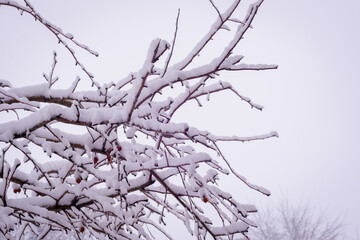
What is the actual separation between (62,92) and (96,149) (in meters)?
0.46

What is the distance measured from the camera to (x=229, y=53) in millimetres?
1147

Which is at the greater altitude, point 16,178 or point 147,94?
point 147,94

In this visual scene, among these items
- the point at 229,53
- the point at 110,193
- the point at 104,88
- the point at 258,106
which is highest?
the point at 104,88

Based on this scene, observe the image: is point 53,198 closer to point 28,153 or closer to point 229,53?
point 28,153

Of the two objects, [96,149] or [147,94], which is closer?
[147,94]

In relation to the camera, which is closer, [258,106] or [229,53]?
[229,53]

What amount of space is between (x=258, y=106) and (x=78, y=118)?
106 cm

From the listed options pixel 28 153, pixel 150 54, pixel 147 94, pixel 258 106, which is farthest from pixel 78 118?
pixel 258 106

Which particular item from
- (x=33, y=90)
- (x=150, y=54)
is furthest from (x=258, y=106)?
(x=33, y=90)

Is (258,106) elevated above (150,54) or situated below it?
above

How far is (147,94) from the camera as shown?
1295 millimetres

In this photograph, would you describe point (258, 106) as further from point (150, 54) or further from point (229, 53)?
point (150, 54)

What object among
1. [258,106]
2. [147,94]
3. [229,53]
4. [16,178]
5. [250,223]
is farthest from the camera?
[16,178]

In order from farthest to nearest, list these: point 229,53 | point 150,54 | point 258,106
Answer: point 258,106
point 229,53
point 150,54
